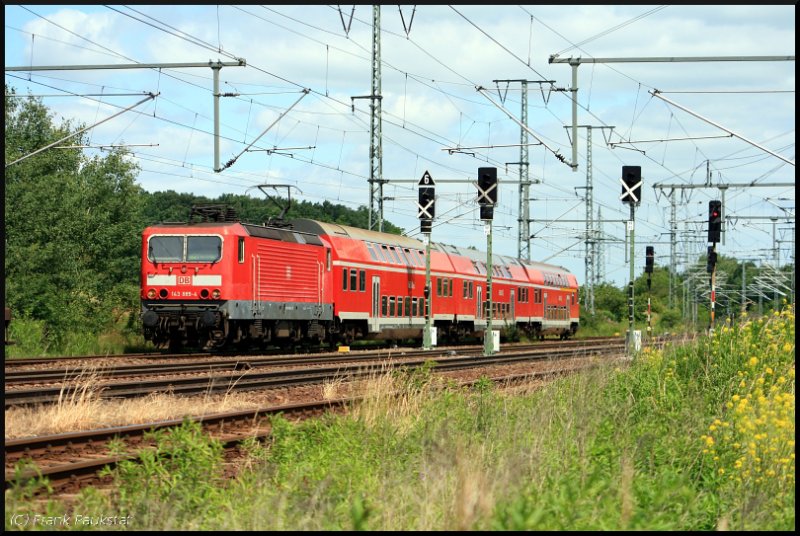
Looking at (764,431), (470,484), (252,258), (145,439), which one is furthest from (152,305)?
(470,484)

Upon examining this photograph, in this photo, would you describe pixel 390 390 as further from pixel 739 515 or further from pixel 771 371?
pixel 739 515

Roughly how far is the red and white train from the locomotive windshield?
0.03m

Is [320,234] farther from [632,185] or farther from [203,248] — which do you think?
[632,185]

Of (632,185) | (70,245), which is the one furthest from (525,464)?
(70,245)

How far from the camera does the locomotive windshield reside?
93.4 feet

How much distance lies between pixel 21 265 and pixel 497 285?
20936mm

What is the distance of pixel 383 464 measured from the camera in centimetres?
1036

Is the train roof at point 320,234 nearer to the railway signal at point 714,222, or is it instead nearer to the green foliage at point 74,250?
the green foliage at point 74,250

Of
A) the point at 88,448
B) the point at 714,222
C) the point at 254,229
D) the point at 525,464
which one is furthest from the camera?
the point at 714,222

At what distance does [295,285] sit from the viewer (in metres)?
31.7

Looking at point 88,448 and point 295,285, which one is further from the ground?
point 295,285

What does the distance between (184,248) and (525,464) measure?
2110 centimetres

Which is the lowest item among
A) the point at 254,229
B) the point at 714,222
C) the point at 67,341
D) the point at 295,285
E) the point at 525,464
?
the point at 525,464

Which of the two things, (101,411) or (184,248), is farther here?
(184,248)
